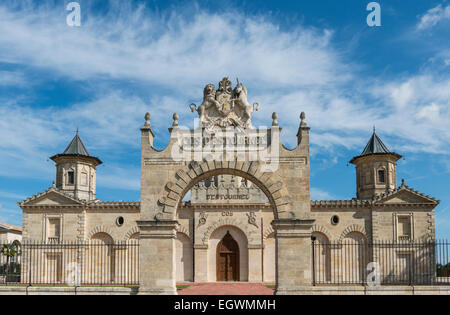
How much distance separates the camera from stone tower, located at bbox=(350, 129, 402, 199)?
108 feet

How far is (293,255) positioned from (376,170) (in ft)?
58.1

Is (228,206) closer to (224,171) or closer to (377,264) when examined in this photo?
(377,264)

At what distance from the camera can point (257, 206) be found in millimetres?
30750

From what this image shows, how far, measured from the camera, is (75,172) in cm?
3428

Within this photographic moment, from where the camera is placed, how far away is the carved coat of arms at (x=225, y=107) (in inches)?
777

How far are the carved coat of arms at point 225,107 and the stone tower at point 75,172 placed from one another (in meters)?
15.7

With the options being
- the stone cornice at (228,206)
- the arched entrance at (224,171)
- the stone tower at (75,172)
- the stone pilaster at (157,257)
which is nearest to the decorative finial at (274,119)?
the arched entrance at (224,171)

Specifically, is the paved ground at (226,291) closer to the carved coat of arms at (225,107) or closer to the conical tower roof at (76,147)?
the carved coat of arms at (225,107)

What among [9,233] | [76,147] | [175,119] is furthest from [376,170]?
[9,233]

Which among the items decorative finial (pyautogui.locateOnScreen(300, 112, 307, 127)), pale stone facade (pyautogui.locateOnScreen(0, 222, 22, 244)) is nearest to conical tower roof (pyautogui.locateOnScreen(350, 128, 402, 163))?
decorative finial (pyautogui.locateOnScreen(300, 112, 307, 127))
